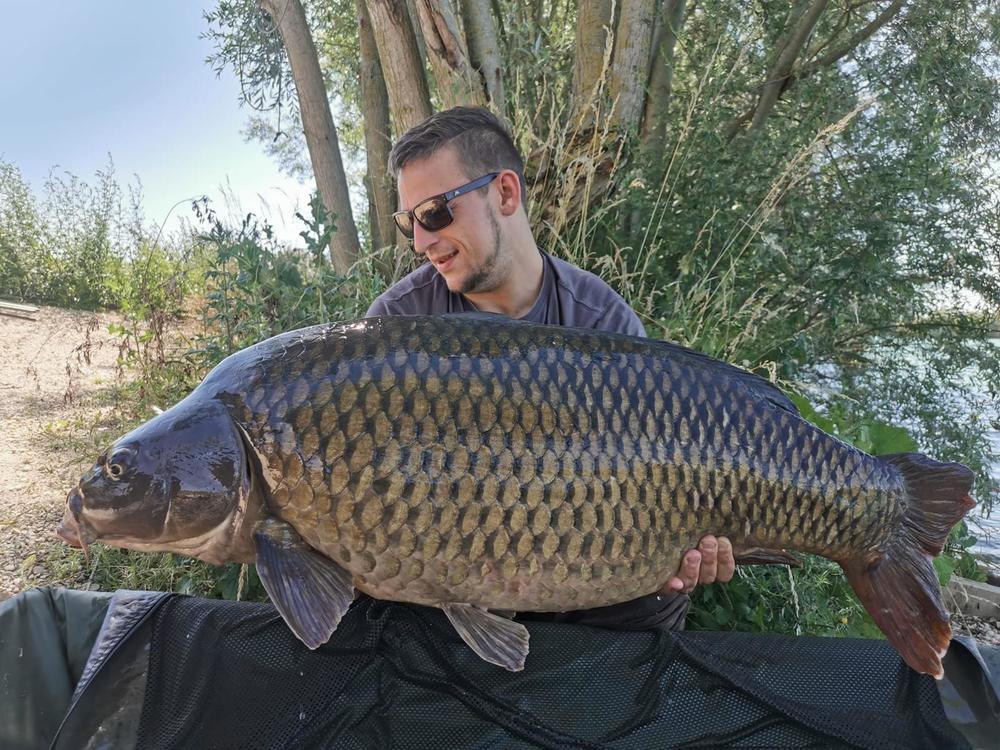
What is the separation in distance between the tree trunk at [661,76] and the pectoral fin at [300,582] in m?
2.84

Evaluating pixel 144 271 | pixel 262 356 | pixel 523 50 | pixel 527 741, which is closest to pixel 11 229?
pixel 144 271

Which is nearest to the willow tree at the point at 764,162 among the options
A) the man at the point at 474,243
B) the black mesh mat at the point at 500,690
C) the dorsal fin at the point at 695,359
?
the man at the point at 474,243

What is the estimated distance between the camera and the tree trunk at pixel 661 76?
365 cm

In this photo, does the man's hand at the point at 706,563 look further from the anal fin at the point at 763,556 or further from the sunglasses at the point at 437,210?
the sunglasses at the point at 437,210

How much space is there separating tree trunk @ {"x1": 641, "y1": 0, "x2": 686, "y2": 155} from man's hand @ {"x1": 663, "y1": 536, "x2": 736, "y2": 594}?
2.55 m

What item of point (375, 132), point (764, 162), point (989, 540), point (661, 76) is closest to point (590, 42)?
point (661, 76)

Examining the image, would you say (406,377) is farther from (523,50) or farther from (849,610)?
(523,50)

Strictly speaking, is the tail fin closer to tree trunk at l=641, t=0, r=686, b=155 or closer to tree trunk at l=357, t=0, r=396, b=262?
tree trunk at l=641, t=0, r=686, b=155

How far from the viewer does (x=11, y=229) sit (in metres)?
6.54

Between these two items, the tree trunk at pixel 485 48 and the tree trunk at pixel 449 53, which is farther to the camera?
the tree trunk at pixel 485 48

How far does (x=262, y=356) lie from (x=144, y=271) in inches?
84.0

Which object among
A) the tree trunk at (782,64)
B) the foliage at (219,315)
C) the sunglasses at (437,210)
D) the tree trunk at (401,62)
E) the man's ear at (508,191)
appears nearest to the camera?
the sunglasses at (437,210)

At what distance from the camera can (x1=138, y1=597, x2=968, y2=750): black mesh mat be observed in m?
1.22

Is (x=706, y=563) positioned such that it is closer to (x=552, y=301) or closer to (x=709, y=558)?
(x=709, y=558)
